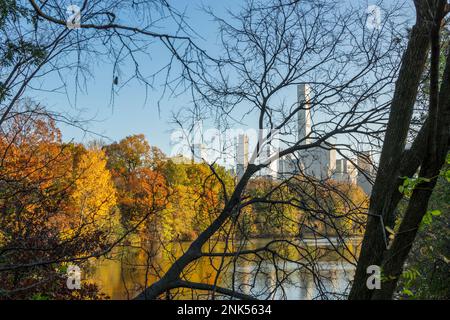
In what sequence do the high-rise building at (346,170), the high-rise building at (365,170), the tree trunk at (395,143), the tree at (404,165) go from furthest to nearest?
the high-rise building at (346,170)
the high-rise building at (365,170)
the tree trunk at (395,143)
the tree at (404,165)

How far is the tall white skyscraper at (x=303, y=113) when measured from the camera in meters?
4.47

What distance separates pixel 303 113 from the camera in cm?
457

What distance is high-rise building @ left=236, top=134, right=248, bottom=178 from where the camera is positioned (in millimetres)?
4316

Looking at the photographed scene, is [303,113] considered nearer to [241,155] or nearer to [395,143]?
[241,155]

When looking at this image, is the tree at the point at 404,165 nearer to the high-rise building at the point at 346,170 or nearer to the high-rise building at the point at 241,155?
the high-rise building at the point at 346,170

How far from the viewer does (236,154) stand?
14.3 feet

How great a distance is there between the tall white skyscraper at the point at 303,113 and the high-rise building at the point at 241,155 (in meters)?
0.52

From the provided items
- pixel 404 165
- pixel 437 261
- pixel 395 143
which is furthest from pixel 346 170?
pixel 437 261

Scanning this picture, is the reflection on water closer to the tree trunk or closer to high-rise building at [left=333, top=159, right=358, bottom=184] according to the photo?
the tree trunk

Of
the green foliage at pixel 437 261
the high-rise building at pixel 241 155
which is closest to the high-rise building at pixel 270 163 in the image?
the high-rise building at pixel 241 155

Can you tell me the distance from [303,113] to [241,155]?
743mm

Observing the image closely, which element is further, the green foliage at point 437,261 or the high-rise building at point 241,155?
the green foliage at point 437,261
